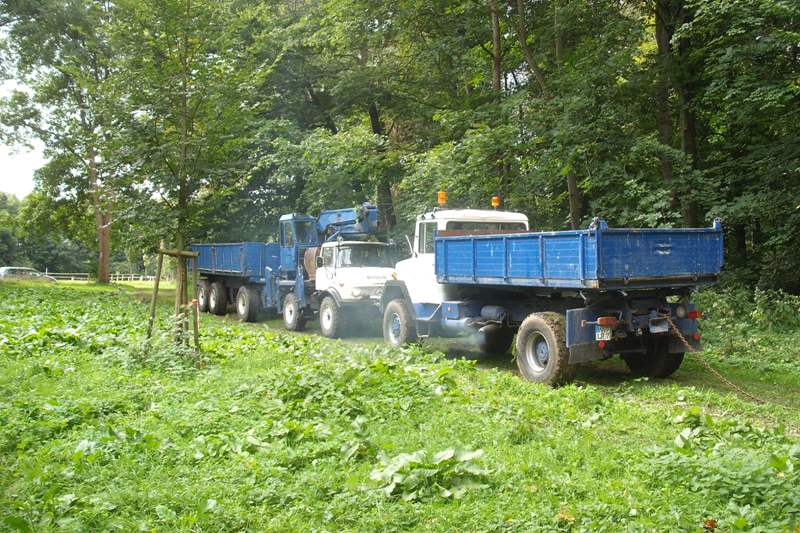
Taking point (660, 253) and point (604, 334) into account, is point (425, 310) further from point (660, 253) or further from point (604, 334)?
point (660, 253)

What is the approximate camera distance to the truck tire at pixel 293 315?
54.6 feet

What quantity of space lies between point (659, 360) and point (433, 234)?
14.7 ft

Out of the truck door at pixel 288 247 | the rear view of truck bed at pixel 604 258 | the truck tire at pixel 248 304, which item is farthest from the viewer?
the truck tire at pixel 248 304

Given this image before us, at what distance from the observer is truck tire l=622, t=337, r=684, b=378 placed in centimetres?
976

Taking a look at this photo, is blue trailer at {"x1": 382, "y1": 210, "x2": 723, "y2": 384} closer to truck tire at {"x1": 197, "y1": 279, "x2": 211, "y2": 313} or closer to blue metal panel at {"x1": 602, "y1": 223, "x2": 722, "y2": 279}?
blue metal panel at {"x1": 602, "y1": 223, "x2": 722, "y2": 279}

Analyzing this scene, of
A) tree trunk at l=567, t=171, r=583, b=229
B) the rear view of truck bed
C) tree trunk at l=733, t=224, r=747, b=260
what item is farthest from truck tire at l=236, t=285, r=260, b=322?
tree trunk at l=733, t=224, r=747, b=260

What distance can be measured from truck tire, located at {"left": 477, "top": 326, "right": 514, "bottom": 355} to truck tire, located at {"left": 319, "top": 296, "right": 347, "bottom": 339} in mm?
3603

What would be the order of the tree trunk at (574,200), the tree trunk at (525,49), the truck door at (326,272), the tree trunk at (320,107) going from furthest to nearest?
1. the tree trunk at (320,107)
2. the tree trunk at (574,200)
3. the tree trunk at (525,49)
4. the truck door at (326,272)

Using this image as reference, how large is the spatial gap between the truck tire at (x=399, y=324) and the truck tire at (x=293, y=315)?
4305 millimetres

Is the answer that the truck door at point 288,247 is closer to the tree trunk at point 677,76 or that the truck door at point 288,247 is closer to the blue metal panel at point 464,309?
the blue metal panel at point 464,309

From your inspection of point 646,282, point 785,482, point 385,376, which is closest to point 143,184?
point 385,376

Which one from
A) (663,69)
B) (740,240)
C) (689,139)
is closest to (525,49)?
(663,69)

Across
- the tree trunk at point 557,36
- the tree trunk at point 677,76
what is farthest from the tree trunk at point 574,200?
the tree trunk at point 557,36

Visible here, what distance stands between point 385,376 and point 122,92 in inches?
223
